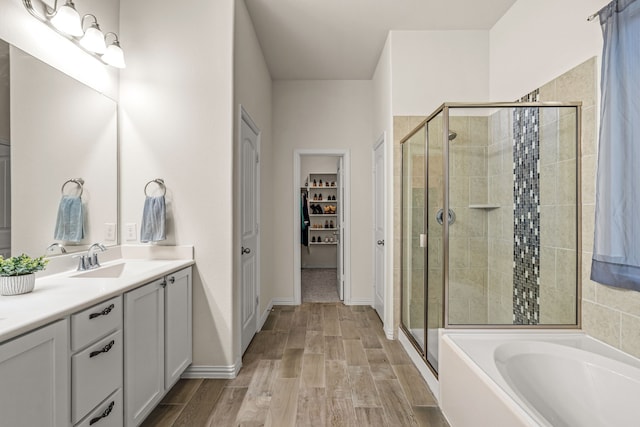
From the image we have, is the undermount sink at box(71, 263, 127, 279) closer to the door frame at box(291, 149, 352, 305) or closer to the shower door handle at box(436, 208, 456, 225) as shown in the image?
the shower door handle at box(436, 208, 456, 225)

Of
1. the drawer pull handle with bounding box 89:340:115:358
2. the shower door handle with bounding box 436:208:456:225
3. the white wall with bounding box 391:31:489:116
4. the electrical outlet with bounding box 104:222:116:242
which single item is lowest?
the drawer pull handle with bounding box 89:340:115:358

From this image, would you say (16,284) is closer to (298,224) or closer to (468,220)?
(468,220)

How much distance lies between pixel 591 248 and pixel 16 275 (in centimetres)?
295

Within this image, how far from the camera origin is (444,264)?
2.19 m

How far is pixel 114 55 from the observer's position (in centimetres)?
222

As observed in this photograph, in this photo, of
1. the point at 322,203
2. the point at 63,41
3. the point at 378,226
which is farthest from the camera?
the point at 322,203

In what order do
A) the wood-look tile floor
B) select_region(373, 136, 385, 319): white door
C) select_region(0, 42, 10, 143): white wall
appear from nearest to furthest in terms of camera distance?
select_region(0, 42, 10, 143): white wall < the wood-look tile floor < select_region(373, 136, 385, 319): white door

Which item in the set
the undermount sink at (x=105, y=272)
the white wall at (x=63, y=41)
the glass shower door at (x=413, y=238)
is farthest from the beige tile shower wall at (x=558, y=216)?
the white wall at (x=63, y=41)

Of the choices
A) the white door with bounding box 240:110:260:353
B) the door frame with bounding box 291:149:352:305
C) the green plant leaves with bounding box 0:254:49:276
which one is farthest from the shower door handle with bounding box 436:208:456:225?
the green plant leaves with bounding box 0:254:49:276

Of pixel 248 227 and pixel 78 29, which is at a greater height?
pixel 78 29

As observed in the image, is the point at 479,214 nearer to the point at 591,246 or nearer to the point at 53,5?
the point at 591,246

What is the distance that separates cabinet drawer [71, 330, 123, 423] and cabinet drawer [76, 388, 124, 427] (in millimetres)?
32

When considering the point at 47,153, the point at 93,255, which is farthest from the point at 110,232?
the point at 47,153

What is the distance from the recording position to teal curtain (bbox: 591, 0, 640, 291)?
159 centimetres
